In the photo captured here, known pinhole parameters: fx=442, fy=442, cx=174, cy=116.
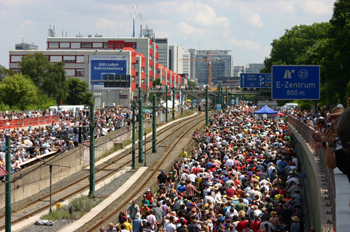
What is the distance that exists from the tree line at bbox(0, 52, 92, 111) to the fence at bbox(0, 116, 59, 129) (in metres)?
14.5

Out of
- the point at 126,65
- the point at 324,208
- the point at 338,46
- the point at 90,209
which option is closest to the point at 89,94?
the point at 126,65

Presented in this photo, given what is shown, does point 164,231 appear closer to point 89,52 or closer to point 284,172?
point 284,172

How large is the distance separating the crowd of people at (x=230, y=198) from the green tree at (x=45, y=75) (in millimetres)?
59163

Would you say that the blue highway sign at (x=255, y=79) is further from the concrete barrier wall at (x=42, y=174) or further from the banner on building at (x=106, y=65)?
the banner on building at (x=106, y=65)

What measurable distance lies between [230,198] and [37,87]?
208 ft

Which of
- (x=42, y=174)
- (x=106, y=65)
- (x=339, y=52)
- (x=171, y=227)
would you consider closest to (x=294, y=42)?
(x=106, y=65)

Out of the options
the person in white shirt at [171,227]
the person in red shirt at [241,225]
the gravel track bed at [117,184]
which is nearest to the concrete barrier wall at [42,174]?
the gravel track bed at [117,184]

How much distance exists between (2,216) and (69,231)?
14.1ft

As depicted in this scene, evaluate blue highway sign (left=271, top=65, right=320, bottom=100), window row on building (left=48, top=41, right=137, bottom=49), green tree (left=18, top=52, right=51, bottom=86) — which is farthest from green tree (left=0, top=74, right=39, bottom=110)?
window row on building (left=48, top=41, right=137, bottom=49)

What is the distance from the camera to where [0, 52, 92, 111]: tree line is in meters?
63.7

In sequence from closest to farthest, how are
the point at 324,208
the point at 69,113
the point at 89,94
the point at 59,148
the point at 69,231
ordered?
the point at 324,208, the point at 69,231, the point at 59,148, the point at 69,113, the point at 89,94

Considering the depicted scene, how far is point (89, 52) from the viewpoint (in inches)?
3893

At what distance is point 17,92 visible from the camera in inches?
2510

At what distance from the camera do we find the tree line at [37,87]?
63.7 meters
